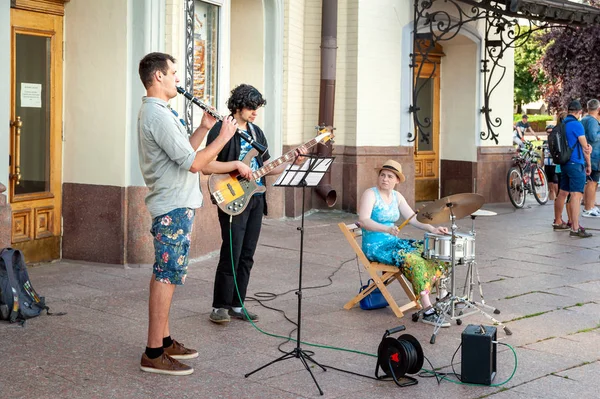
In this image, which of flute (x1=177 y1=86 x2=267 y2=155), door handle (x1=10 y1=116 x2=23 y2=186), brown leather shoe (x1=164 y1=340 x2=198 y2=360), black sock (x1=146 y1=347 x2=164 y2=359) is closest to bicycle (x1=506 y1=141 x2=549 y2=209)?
door handle (x1=10 y1=116 x2=23 y2=186)

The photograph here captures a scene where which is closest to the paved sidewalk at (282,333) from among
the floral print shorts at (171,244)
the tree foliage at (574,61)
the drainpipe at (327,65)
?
the floral print shorts at (171,244)

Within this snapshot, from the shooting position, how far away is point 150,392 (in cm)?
548

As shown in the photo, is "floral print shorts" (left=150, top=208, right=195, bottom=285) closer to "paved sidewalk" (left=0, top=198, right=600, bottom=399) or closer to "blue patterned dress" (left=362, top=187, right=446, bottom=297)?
"paved sidewalk" (left=0, top=198, right=600, bottom=399)

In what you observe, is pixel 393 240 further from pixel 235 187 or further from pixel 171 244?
pixel 171 244

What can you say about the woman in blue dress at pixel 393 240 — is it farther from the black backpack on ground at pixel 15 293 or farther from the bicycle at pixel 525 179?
the bicycle at pixel 525 179

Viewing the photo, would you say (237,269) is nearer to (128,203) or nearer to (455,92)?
(128,203)

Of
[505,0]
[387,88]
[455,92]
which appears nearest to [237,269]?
[387,88]

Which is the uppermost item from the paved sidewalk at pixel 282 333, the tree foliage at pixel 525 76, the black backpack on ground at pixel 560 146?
the tree foliage at pixel 525 76

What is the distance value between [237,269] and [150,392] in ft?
6.61

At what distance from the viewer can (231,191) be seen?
270 inches

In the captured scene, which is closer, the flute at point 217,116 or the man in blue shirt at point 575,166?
the flute at point 217,116

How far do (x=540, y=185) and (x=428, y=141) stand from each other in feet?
7.00

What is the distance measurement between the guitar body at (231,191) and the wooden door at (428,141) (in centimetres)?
967

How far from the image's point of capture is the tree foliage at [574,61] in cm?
2347
